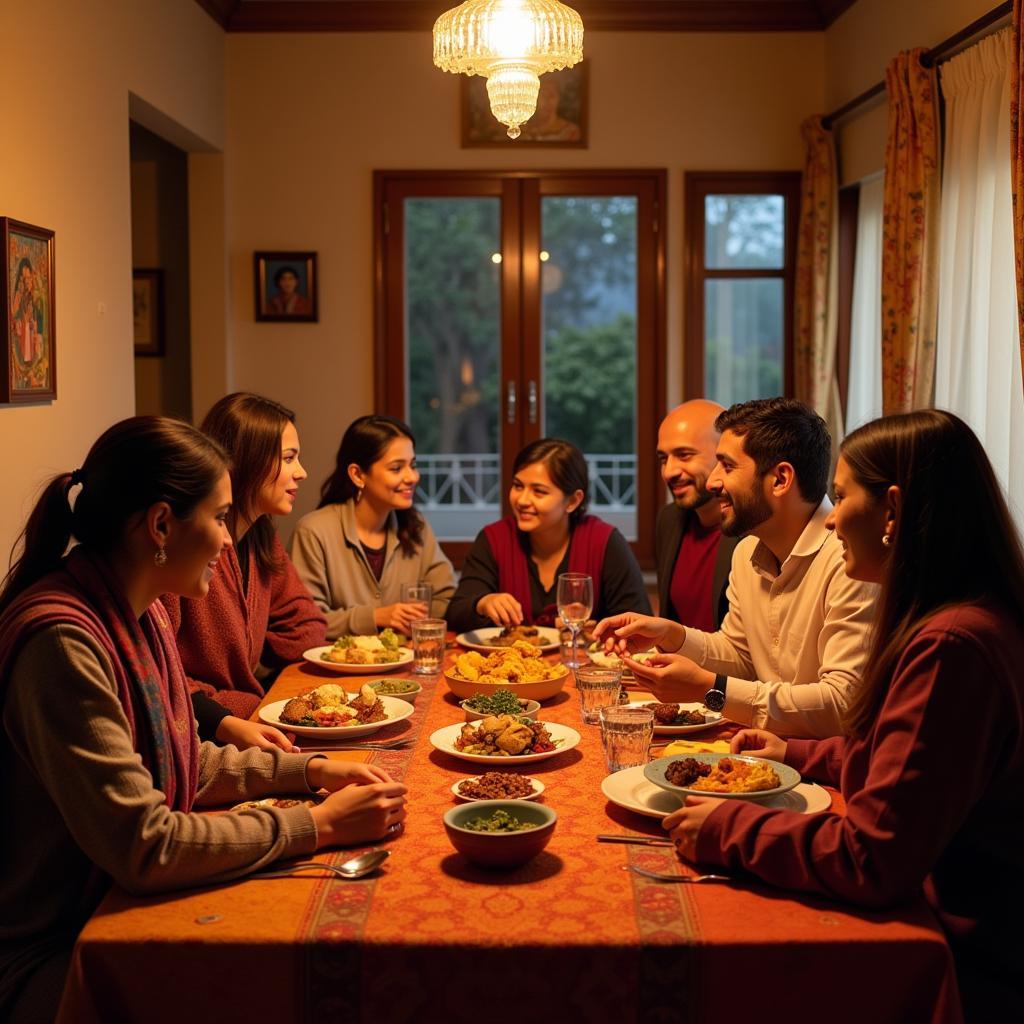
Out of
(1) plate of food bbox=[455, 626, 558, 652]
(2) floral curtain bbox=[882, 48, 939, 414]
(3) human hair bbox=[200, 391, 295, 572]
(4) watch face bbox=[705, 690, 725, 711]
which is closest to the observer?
(4) watch face bbox=[705, 690, 725, 711]

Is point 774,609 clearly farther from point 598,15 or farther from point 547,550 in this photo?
point 598,15

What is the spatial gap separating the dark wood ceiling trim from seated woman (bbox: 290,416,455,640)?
108 inches

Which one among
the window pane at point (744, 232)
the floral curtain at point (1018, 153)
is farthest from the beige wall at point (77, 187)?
the floral curtain at point (1018, 153)

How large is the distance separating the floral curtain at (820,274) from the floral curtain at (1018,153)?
1.96 m

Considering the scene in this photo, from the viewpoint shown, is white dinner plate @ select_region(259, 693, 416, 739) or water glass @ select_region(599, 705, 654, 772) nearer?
water glass @ select_region(599, 705, 654, 772)

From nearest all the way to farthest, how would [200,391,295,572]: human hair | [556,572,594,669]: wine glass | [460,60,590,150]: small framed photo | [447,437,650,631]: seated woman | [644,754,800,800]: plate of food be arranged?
[644,754,800,800]: plate of food < [556,572,594,669]: wine glass < [200,391,295,572]: human hair < [447,437,650,631]: seated woman < [460,60,590,150]: small framed photo

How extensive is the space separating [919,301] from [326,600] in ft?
7.88

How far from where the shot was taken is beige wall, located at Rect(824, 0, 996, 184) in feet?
14.7

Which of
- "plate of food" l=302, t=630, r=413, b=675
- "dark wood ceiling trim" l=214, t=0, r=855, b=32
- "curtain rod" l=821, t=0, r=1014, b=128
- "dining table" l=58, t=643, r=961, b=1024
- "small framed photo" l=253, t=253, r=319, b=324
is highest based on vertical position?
"dark wood ceiling trim" l=214, t=0, r=855, b=32

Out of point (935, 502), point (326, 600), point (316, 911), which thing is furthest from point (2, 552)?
A: point (935, 502)

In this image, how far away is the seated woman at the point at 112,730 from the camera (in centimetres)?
157

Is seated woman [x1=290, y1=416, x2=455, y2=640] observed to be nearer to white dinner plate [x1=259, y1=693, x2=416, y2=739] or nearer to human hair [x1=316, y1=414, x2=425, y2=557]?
human hair [x1=316, y1=414, x2=425, y2=557]

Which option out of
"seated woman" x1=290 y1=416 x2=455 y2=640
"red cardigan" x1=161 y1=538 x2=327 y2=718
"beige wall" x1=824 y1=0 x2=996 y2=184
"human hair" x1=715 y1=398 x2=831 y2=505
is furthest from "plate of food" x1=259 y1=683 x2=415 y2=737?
→ "beige wall" x1=824 y1=0 x2=996 y2=184

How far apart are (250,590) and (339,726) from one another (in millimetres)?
772
